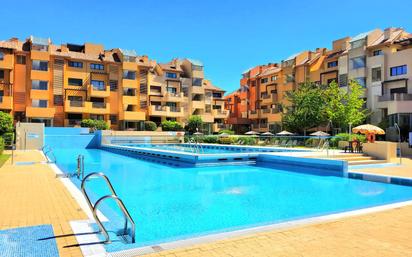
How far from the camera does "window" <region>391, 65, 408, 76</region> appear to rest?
34562 mm

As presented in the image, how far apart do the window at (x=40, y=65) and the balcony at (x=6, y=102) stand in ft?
16.0

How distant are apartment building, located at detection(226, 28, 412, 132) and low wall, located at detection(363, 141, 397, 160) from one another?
12.8m

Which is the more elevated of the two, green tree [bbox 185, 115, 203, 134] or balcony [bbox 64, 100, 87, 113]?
balcony [bbox 64, 100, 87, 113]

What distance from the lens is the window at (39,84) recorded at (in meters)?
43.3

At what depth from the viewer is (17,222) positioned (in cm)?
590

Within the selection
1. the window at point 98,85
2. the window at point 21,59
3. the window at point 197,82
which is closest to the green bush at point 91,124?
the window at point 98,85

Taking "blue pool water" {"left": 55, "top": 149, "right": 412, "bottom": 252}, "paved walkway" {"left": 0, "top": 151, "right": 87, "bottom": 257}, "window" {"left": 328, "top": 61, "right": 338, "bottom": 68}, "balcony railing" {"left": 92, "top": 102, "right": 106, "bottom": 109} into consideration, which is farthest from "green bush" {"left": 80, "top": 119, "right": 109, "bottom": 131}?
"paved walkway" {"left": 0, "top": 151, "right": 87, "bottom": 257}

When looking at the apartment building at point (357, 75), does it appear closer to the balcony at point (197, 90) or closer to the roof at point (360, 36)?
the roof at point (360, 36)

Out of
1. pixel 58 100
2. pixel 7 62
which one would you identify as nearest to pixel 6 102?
pixel 7 62

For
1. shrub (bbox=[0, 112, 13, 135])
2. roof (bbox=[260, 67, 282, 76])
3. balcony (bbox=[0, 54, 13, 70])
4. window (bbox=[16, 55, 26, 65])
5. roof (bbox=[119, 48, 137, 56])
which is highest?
roof (bbox=[119, 48, 137, 56])

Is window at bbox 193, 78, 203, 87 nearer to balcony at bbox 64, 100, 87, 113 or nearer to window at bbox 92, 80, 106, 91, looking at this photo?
window at bbox 92, 80, 106, 91

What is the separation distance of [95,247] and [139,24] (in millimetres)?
24222

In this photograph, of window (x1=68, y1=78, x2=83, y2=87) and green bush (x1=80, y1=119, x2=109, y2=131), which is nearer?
green bush (x1=80, y1=119, x2=109, y2=131)

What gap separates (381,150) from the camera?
18203 mm
